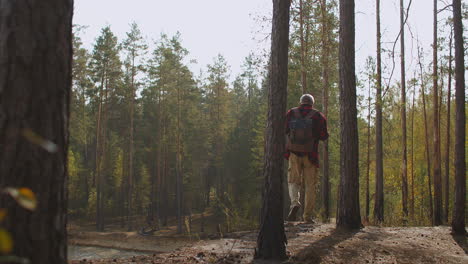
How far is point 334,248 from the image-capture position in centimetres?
550

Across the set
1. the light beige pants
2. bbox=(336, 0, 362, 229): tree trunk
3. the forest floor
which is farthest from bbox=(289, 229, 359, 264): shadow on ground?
the light beige pants

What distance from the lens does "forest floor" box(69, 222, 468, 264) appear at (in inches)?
200

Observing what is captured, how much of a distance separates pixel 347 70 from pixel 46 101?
21.1 feet

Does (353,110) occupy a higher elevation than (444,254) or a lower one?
higher

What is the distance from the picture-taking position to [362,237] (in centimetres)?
640

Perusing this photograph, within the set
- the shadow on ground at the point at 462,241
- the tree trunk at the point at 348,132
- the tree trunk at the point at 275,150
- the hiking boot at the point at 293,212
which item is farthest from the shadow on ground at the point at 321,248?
the shadow on ground at the point at 462,241

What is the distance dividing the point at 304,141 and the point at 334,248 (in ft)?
8.12

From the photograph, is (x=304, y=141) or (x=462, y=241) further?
(x=304, y=141)

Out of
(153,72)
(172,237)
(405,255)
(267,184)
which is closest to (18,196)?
(267,184)

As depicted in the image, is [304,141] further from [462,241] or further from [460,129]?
[462,241]

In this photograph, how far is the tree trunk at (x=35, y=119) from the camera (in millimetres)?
1945

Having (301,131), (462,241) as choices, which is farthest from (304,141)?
(462,241)

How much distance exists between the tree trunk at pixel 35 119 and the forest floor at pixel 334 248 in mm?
3079

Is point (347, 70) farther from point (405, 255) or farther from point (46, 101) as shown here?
point (46, 101)
